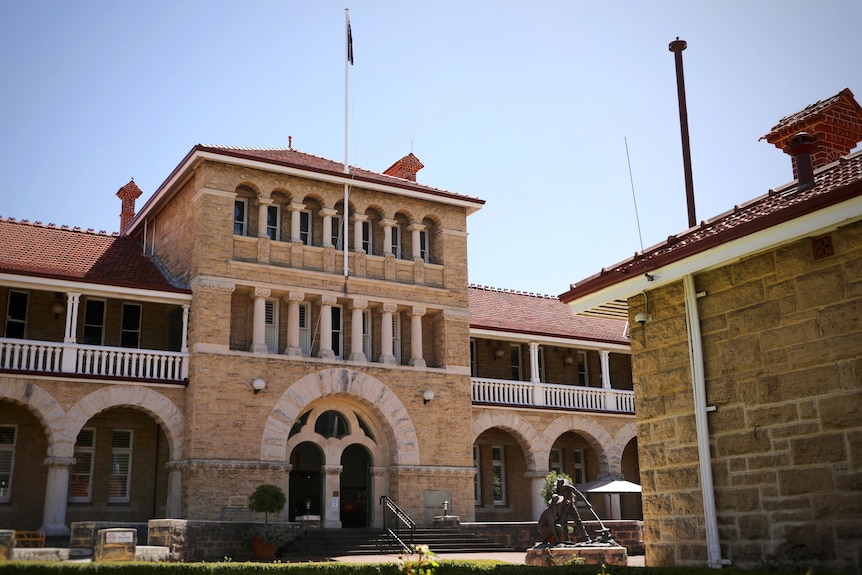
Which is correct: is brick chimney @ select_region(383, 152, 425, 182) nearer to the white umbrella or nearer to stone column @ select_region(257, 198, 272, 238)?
stone column @ select_region(257, 198, 272, 238)

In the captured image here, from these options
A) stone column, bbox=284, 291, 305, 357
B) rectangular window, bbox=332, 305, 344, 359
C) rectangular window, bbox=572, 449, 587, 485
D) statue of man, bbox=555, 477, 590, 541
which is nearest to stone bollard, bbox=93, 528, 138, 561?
stone column, bbox=284, 291, 305, 357

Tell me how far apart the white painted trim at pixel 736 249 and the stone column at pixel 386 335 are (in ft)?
47.0

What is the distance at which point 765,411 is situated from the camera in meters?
10.5

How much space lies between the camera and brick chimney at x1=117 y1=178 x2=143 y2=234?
34594 millimetres

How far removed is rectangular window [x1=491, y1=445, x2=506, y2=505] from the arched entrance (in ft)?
18.1

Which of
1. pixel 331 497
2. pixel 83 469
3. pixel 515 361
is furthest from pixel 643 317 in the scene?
pixel 515 361

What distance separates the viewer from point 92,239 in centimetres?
2756

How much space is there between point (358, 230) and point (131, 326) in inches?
278


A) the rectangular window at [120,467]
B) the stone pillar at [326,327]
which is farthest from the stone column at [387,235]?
the rectangular window at [120,467]

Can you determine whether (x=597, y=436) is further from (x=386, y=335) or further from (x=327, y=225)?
(x=327, y=225)

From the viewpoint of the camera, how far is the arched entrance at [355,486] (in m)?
26.9

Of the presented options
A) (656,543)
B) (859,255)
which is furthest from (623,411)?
(859,255)

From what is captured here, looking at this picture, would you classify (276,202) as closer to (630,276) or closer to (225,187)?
(225,187)

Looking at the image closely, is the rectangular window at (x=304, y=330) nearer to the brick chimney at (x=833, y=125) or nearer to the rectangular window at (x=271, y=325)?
the rectangular window at (x=271, y=325)
